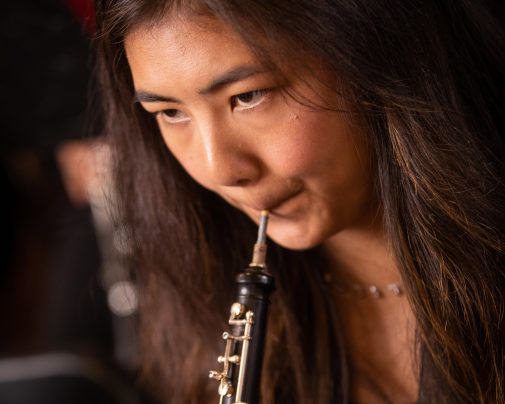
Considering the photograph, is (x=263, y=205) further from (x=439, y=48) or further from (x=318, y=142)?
(x=439, y=48)

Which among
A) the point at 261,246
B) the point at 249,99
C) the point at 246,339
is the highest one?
the point at 249,99

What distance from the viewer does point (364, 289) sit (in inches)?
46.7

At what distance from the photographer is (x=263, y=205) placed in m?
0.96

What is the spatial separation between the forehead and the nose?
6 centimetres

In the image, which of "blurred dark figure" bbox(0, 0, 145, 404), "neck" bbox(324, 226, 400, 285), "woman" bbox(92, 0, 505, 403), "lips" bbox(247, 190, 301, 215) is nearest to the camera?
"woman" bbox(92, 0, 505, 403)

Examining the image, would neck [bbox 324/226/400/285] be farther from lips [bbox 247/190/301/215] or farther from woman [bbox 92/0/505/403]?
lips [bbox 247/190/301/215]

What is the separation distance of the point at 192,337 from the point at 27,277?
1.45 m

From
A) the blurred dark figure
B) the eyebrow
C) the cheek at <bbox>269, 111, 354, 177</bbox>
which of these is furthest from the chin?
the blurred dark figure

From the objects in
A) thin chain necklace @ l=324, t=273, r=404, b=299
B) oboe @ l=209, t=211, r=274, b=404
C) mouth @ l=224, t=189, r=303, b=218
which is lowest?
oboe @ l=209, t=211, r=274, b=404

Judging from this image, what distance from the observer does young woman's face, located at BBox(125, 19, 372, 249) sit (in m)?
0.85

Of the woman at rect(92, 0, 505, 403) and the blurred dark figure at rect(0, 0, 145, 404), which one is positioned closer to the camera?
the woman at rect(92, 0, 505, 403)

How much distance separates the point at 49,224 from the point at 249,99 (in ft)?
5.56

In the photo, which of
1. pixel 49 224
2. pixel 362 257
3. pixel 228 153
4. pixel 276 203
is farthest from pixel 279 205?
pixel 49 224

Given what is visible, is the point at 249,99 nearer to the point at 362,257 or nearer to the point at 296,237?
the point at 296,237
